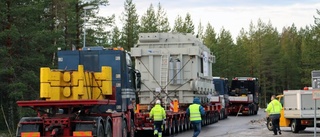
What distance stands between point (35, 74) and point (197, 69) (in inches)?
451

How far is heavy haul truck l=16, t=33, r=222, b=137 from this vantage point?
15.7 metres

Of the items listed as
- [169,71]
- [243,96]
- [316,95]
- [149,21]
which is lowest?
[243,96]

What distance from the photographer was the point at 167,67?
27203 millimetres

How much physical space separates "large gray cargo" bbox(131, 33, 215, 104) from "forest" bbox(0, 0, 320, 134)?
11.8 feet

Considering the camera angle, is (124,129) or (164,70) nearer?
(124,129)

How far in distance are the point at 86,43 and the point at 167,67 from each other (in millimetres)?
21450

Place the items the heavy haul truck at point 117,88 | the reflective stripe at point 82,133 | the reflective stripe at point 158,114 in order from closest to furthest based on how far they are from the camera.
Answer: the reflective stripe at point 82,133, the heavy haul truck at point 117,88, the reflective stripe at point 158,114

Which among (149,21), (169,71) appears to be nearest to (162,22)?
(149,21)

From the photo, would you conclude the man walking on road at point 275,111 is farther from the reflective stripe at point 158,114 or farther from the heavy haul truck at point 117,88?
the reflective stripe at point 158,114

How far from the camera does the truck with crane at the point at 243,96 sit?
154ft

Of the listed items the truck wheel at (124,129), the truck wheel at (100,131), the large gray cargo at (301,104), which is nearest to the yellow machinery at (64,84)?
the truck wheel at (100,131)

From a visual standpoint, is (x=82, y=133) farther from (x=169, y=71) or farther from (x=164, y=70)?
(x=169, y=71)

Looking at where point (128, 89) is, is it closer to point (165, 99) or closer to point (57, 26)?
point (165, 99)

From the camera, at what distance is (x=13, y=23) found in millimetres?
34375
